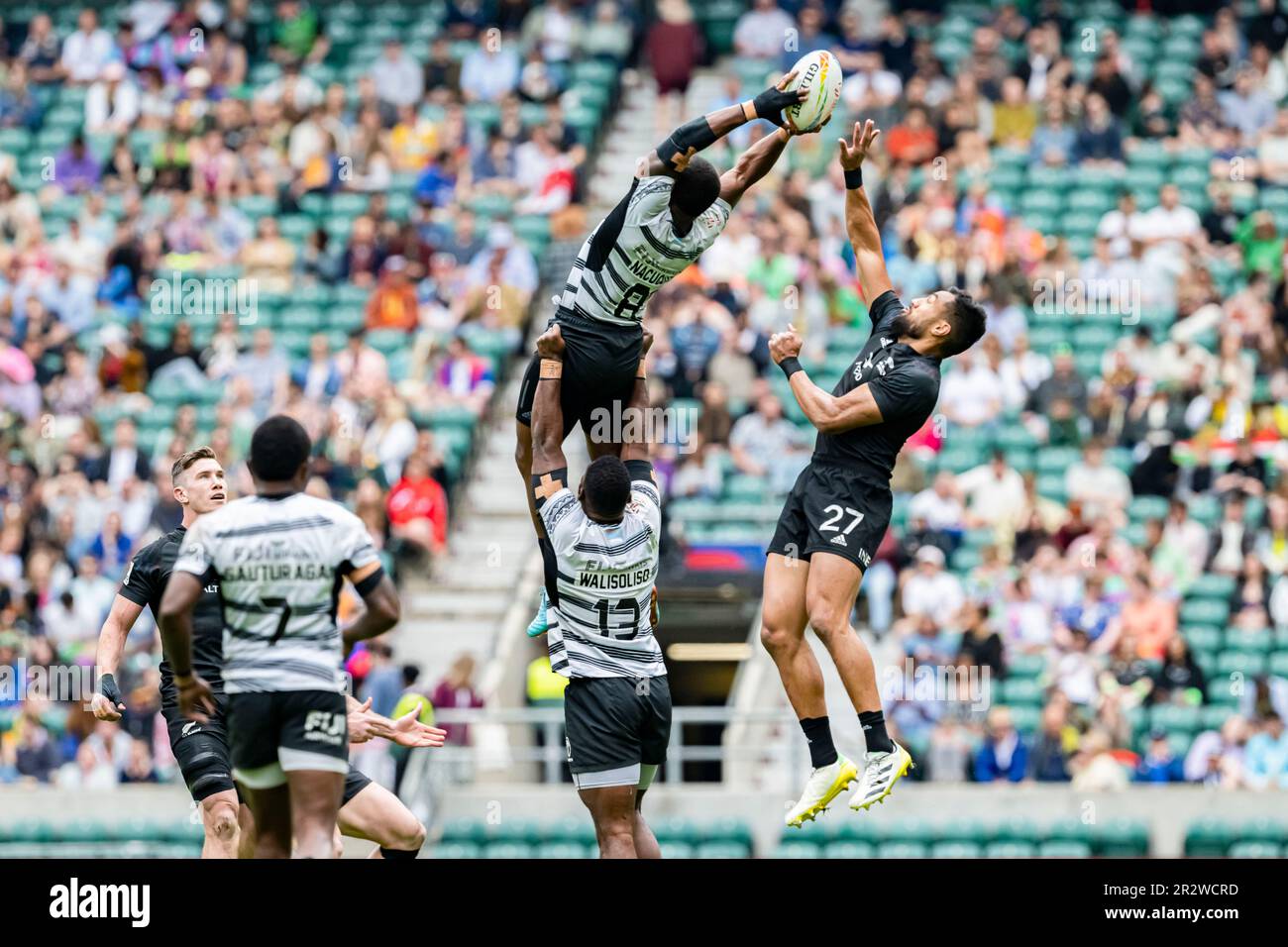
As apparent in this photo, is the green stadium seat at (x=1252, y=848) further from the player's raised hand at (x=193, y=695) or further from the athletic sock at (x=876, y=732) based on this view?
the player's raised hand at (x=193, y=695)

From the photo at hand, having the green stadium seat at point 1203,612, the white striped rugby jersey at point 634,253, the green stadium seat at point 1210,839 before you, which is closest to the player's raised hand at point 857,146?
the white striped rugby jersey at point 634,253

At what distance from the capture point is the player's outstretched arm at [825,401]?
36.6ft

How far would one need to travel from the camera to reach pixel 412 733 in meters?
10.4

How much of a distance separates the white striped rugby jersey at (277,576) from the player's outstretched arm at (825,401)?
9.15ft

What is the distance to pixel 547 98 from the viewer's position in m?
24.6

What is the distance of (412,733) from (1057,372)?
10.8 meters

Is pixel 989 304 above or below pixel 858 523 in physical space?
above

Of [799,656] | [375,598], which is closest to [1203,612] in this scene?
[799,656]

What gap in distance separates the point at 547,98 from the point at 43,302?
5.83m

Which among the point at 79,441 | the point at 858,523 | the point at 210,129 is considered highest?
the point at 210,129

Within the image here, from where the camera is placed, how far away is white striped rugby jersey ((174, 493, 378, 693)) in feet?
29.9
